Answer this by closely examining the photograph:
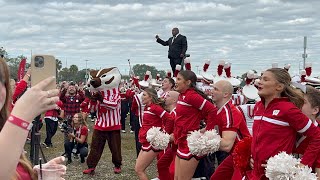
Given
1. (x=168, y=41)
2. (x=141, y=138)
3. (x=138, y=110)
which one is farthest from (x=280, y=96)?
(x=168, y=41)

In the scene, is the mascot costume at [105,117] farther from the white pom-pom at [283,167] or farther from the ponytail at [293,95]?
the white pom-pom at [283,167]

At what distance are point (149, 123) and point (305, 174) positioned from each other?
4382mm

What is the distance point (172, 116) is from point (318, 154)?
3874 mm

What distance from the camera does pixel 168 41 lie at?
12.2 m

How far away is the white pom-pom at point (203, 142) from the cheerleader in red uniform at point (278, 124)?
1.26m

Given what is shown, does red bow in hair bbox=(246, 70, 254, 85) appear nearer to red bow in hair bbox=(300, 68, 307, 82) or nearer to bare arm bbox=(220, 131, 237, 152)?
red bow in hair bbox=(300, 68, 307, 82)

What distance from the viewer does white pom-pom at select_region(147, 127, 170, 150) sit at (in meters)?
7.40

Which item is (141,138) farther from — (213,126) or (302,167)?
(302,167)

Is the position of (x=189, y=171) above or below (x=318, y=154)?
below

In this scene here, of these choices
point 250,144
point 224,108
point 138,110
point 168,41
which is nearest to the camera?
point 250,144

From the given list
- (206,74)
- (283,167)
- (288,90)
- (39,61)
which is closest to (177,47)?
(206,74)

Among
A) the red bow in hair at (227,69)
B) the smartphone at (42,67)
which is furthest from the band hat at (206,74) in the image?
the smartphone at (42,67)

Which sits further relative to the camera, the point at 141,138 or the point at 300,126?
the point at 141,138

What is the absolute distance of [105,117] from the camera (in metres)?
9.73
